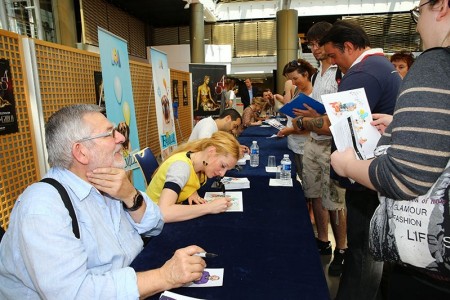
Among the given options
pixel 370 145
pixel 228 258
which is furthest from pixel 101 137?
pixel 370 145

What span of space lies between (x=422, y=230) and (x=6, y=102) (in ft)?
6.34

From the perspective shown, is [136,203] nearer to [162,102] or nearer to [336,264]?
[336,264]

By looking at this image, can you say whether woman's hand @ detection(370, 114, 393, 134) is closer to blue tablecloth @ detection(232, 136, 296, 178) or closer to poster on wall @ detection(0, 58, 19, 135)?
blue tablecloth @ detection(232, 136, 296, 178)

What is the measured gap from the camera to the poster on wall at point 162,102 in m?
3.48

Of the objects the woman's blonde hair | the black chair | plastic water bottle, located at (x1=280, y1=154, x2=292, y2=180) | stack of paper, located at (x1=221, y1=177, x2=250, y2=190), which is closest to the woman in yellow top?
the woman's blonde hair

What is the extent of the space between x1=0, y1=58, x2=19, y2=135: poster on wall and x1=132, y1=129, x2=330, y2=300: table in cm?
103

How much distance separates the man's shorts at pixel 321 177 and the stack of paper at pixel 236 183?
2.52 feet

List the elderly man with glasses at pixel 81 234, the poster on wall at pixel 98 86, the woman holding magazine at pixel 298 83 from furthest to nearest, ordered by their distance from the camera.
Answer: the woman holding magazine at pixel 298 83 < the poster on wall at pixel 98 86 < the elderly man with glasses at pixel 81 234

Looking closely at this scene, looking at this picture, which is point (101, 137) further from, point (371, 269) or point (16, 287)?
point (371, 269)

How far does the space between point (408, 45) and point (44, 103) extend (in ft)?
36.9

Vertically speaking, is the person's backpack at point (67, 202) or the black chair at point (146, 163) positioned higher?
the person's backpack at point (67, 202)

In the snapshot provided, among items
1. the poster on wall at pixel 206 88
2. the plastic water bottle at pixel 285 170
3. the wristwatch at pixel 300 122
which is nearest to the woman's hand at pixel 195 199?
the plastic water bottle at pixel 285 170

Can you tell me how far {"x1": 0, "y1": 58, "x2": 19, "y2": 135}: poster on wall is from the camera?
Answer: 1627mm

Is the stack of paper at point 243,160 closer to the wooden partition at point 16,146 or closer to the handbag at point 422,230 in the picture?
the wooden partition at point 16,146
